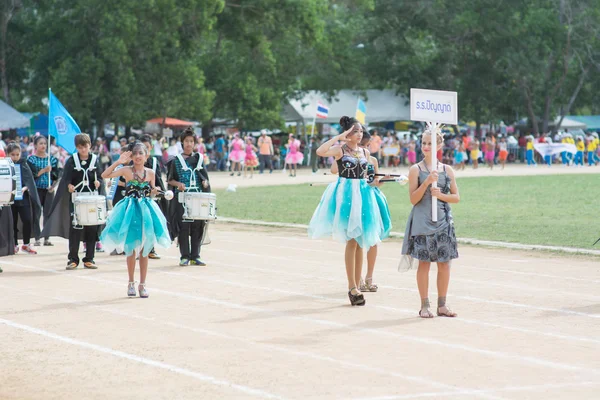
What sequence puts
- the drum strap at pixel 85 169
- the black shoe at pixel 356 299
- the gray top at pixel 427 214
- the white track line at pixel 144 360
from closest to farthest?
1. the white track line at pixel 144 360
2. the gray top at pixel 427 214
3. the black shoe at pixel 356 299
4. the drum strap at pixel 85 169

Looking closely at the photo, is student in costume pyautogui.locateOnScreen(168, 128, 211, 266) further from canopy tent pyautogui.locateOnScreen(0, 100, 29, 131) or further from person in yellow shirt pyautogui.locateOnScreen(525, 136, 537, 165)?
person in yellow shirt pyautogui.locateOnScreen(525, 136, 537, 165)

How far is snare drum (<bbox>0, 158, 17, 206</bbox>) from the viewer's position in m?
13.9

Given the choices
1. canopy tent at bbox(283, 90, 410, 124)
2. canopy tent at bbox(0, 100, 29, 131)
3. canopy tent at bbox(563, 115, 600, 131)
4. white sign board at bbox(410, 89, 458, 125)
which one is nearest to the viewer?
white sign board at bbox(410, 89, 458, 125)

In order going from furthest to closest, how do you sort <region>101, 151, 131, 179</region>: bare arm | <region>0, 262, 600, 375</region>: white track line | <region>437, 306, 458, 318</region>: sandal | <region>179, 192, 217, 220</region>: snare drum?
1. <region>179, 192, 217, 220</region>: snare drum
2. <region>101, 151, 131, 179</region>: bare arm
3. <region>437, 306, 458, 318</region>: sandal
4. <region>0, 262, 600, 375</region>: white track line

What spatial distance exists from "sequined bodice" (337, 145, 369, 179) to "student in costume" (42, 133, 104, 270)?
15.3 ft

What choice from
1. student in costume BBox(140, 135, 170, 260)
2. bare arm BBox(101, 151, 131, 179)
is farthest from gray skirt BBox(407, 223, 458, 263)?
student in costume BBox(140, 135, 170, 260)

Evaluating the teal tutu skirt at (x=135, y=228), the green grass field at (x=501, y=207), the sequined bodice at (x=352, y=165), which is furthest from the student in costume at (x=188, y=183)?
the green grass field at (x=501, y=207)

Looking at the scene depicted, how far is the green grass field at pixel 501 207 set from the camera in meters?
19.3

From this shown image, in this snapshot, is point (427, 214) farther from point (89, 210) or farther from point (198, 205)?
point (89, 210)

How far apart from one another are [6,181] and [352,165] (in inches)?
195

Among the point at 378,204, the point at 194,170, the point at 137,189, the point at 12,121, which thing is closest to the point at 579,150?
the point at 12,121

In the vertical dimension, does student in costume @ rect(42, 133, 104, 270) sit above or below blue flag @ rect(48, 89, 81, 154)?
below

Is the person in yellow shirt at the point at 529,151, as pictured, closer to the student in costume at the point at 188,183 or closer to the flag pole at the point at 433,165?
the student in costume at the point at 188,183

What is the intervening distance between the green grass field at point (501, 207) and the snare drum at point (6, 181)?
320 inches
